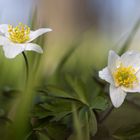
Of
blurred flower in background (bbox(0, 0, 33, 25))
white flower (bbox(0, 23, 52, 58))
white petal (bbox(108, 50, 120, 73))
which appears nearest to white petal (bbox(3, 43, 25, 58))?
white flower (bbox(0, 23, 52, 58))

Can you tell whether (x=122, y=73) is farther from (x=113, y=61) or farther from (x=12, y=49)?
(x=12, y=49)

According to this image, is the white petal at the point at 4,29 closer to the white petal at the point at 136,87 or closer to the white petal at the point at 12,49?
the white petal at the point at 12,49

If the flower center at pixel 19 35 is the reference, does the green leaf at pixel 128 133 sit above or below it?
below

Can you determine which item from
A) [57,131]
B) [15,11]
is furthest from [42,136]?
[15,11]

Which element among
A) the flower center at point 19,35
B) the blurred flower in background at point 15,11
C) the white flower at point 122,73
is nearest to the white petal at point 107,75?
the white flower at point 122,73

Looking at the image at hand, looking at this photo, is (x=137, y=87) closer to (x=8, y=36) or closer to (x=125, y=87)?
(x=125, y=87)

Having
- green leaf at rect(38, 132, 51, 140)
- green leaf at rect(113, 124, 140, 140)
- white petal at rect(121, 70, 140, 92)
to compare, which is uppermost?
white petal at rect(121, 70, 140, 92)

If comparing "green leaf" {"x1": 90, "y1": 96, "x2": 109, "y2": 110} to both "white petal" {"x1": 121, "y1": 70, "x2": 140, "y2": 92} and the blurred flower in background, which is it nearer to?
"white petal" {"x1": 121, "y1": 70, "x2": 140, "y2": 92}

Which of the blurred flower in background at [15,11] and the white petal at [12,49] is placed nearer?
the white petal at [12,49]
